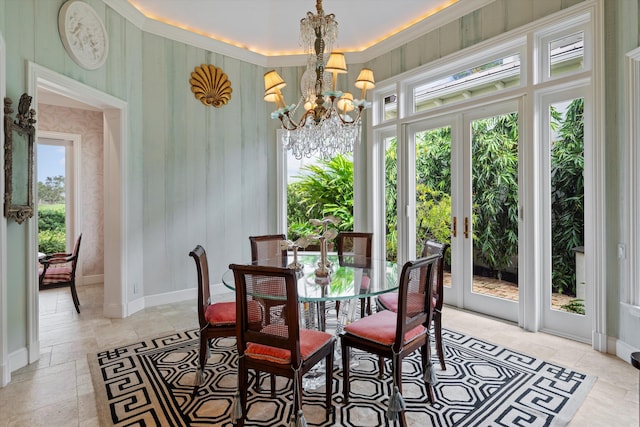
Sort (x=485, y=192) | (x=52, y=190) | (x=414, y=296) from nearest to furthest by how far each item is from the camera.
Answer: (x=414, y=296), (x=485, y=192), (x=52, y=190)

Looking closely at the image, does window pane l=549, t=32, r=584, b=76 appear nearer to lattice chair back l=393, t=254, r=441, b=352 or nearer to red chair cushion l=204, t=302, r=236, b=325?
lattice chair back l=393, t=254, r=441, b=352

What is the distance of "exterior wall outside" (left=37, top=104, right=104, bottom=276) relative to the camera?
5379mm

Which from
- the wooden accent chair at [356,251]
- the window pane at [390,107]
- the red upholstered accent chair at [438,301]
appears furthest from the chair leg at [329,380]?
the window pane at [390,107]

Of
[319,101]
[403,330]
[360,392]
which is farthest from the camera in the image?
[319,101]

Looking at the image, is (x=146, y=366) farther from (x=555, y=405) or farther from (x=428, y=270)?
(x=555, y=405)

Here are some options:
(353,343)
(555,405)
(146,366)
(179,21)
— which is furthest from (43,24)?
(555,405)

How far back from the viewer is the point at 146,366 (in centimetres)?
261

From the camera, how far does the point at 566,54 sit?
3027 millimetres

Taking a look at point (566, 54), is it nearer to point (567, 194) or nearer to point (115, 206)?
point (567, 194)

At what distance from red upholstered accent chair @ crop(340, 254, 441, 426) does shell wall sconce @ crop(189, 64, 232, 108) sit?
142 inches

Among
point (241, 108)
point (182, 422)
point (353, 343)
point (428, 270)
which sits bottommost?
point (182, 422)

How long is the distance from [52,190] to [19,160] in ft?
10.7

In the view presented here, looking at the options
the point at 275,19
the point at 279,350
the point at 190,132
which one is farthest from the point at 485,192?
the point at 190,132

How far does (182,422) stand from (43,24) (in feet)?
10.8
